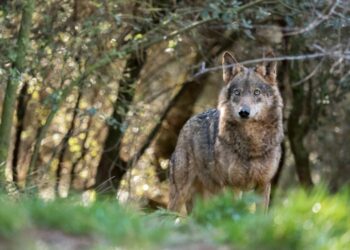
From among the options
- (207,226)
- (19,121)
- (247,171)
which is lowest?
(19,121)

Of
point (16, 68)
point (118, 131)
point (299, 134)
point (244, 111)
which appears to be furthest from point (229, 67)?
point (299, 134)

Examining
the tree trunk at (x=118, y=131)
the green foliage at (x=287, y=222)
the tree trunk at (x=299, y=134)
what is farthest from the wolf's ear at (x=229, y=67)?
the tree trunk at (x=299, y=134)

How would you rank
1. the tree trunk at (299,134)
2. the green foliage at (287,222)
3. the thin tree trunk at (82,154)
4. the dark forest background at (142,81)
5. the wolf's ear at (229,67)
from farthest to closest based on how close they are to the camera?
the tree trunk at (299,134)
the thin tree trunk at (82,154)
the dark forest background at (142,81)
the wolf's ear at (229,67)
the green foliage at (287,222)

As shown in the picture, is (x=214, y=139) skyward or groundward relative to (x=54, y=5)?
groundward

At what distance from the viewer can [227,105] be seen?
1247 cm

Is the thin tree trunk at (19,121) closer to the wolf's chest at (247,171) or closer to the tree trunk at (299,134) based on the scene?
the wolf's chest at (247,171)

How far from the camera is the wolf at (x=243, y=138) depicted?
1215cm

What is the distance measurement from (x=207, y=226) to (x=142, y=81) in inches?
484

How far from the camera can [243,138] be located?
40.7ft

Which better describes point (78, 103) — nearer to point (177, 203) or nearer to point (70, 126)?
point (70, 126)

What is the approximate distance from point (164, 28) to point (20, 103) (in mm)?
3487

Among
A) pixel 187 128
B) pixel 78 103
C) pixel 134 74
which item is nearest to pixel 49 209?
pixel 187 128

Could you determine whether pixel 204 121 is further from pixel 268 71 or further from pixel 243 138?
pixel 268 71

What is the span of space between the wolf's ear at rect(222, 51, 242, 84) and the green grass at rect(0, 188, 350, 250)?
5736 mm
